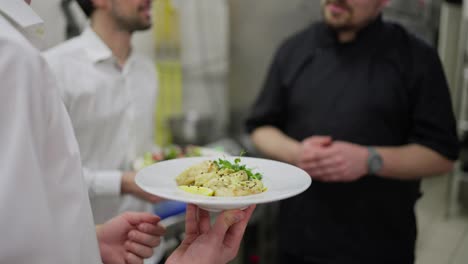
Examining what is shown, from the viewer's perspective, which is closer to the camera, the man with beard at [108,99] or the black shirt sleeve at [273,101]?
the man with beard at [108,99]

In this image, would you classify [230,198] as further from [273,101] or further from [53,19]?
[53,19]

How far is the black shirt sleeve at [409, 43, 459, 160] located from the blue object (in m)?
1.03

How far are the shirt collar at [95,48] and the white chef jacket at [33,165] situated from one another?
2.86ft

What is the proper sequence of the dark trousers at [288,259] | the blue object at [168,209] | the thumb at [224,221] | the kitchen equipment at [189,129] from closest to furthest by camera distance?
the thumb at [224,221], the dark trousers at [288,259], the blue object at [168,209], the kitchen equipment at [189,129]

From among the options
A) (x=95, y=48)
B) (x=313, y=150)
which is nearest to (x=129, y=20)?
(x=95, y=48)

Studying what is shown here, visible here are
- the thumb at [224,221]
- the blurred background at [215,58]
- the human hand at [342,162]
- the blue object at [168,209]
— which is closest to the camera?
the thumb at [224,221]

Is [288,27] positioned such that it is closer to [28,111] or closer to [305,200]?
[305,200]

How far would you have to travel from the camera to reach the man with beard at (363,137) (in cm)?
142

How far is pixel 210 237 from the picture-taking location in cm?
82

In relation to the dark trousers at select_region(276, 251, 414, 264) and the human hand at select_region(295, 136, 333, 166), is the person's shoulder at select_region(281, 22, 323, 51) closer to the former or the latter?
the human hand at select_region(295, 136, 333, 166)

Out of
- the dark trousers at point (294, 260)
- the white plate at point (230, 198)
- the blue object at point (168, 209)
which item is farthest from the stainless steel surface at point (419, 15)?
the blue object at point (168, 209)

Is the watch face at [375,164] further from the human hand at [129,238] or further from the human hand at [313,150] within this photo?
the human hand at [129,238]

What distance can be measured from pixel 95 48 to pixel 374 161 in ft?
3.68

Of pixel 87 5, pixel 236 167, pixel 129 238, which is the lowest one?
pixel 129 238
